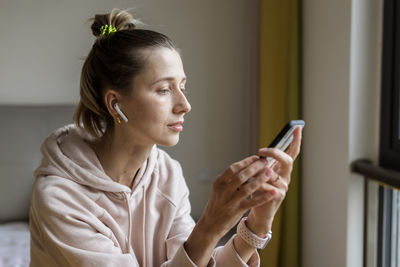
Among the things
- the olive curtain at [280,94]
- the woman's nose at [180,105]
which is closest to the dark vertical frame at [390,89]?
the olive curtain at [280,94]

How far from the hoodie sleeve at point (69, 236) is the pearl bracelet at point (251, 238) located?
0.27 metres

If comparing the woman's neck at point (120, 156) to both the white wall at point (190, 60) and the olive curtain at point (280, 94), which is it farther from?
the white wall at point (190, 60)

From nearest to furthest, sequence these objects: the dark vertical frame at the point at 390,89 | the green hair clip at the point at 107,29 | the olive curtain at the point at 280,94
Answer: the green hair clip at the point at 107,29
the dark vertical frame at the point at 390,89
the olive curtain at the point at 280,94

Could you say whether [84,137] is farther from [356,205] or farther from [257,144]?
[257,144]

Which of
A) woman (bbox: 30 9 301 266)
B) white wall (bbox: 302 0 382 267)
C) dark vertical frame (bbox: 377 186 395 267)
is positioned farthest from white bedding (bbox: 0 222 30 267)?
dark vertical frame (bbox: 377 186 395 267)

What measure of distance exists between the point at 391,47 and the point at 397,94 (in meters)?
0.19

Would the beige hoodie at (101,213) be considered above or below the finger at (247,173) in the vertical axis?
below

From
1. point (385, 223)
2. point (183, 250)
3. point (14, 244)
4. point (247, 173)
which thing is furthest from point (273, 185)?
point (14, 244)

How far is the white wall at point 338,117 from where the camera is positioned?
1933 millimetres

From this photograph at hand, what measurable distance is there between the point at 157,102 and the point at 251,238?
0.40 meters

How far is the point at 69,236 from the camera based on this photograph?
107 centimetres

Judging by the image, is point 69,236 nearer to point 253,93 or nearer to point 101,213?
point 101,213

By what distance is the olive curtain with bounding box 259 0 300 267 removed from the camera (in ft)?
8.25

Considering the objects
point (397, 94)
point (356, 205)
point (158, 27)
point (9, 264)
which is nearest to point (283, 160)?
point (397, 94)
